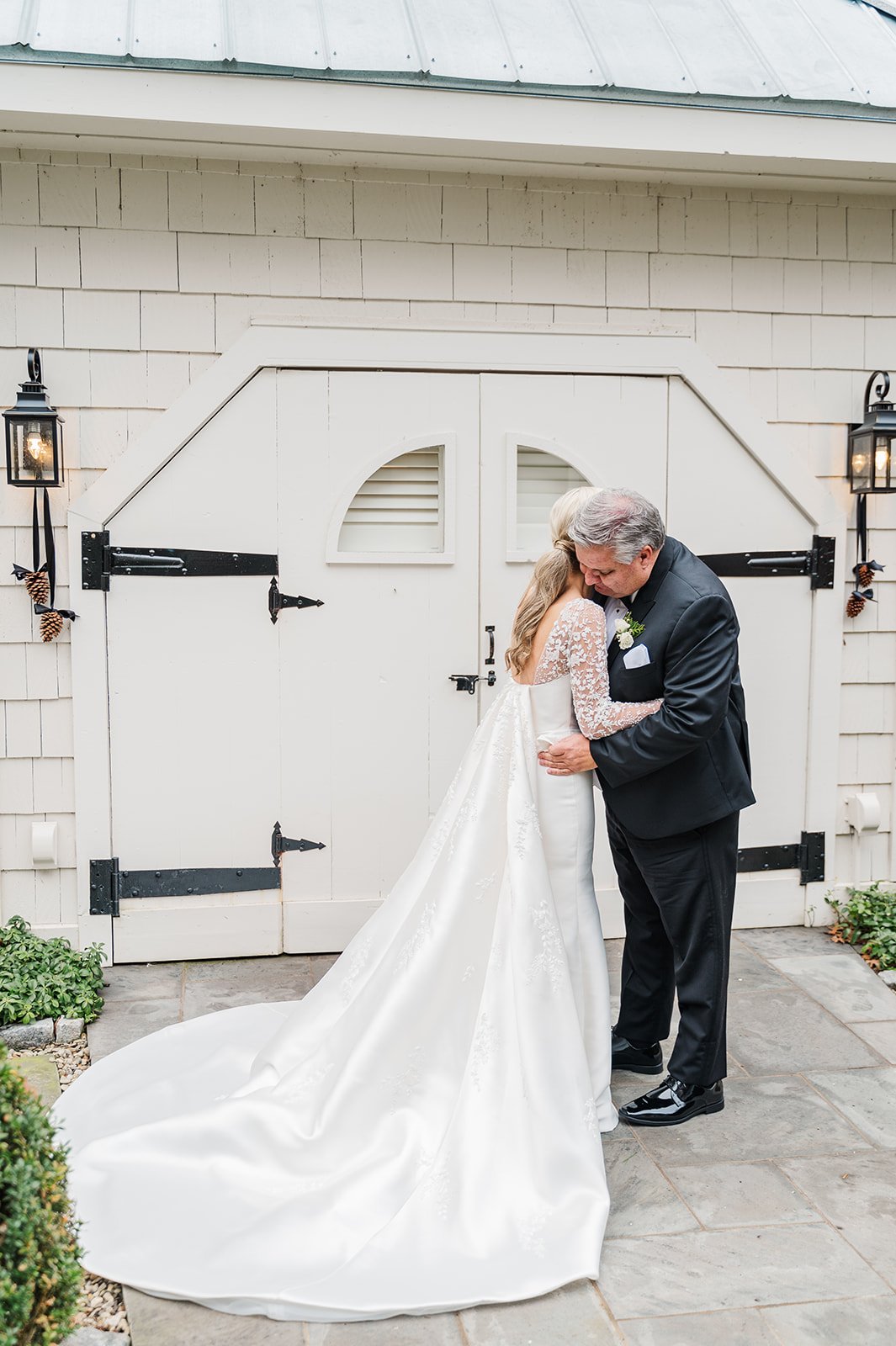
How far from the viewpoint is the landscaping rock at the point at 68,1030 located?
3822mm

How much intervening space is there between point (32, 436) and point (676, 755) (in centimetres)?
259

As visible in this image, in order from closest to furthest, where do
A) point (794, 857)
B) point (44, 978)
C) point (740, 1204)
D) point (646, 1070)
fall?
point (740, 1204) < point (646, 1070) < point (44, 978) < point (794, 857)

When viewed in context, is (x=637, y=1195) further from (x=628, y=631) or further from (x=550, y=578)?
(x=550, y=578)

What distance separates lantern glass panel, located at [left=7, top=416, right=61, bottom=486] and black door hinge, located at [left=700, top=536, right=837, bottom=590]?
2.60 meters

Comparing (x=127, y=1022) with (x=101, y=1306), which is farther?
(x=127, y=1022)

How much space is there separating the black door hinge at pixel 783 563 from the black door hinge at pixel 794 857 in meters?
1.10

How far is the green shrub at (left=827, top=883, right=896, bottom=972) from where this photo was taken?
15.0 ft

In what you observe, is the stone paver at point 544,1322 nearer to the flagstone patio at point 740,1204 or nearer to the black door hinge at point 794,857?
the flagstone patio at point 740,1204

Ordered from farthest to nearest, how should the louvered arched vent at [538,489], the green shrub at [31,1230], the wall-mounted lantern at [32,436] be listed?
the louvered arched vent at [538,489] < the wall-mounted lantern at [32,436] < the green shrub at [31,1230]

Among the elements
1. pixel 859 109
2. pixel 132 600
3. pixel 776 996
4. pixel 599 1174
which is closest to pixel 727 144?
pixel 859 109

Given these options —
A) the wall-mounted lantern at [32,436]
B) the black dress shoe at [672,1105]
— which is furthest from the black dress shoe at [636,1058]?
the wall-mounted lantern at [32,436]

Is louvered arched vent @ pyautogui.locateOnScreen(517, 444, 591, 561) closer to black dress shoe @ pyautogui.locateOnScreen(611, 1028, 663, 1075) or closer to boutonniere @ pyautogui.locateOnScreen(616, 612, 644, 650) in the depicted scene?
boutonniere @ pyautogui.locateOnScreen(616, 612, 644, 650)

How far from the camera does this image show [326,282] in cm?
439

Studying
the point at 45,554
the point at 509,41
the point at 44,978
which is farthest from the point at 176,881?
the point at 509,41
